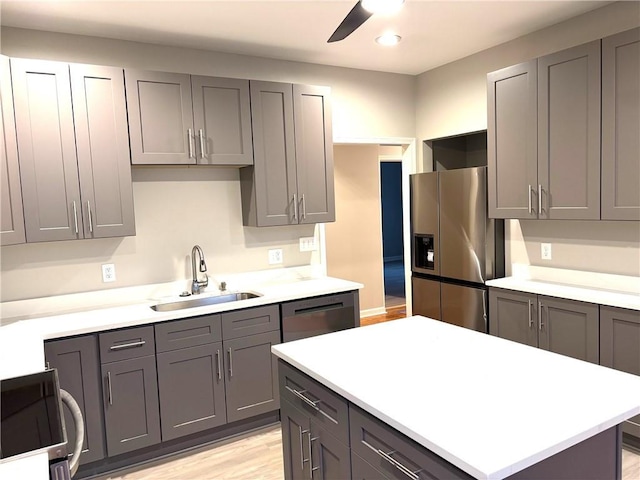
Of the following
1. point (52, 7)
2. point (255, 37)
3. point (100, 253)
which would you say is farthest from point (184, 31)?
point (100, 253)

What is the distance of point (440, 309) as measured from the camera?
4.02 meters

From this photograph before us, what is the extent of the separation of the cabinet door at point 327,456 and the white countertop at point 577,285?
1.93 m

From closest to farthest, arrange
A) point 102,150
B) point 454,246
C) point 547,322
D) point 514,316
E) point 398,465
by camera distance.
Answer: point 398,465 < point 102,150 < point 547,322 < point 514,316 < point 454,246

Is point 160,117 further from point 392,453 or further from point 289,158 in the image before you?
point 392,453

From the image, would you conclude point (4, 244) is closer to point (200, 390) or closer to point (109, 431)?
point (109, 431)

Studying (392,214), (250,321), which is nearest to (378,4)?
(250,321)

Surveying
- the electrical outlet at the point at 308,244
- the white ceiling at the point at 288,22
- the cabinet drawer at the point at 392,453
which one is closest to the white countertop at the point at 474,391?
the cabinet drawer at the point at 392,453

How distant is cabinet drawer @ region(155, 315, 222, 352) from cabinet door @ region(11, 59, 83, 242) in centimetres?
81

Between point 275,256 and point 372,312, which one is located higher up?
point 275,256

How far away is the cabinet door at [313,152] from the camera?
3.55 m

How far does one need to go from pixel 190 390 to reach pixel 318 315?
39.7 inches

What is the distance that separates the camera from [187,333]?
292 centimetres

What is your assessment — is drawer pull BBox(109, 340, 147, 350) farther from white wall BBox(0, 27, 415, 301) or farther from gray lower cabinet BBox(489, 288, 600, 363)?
gray lower cabinet BBox(489, 288, 600, 363)

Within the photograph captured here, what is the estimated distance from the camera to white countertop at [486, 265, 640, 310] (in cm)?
273
